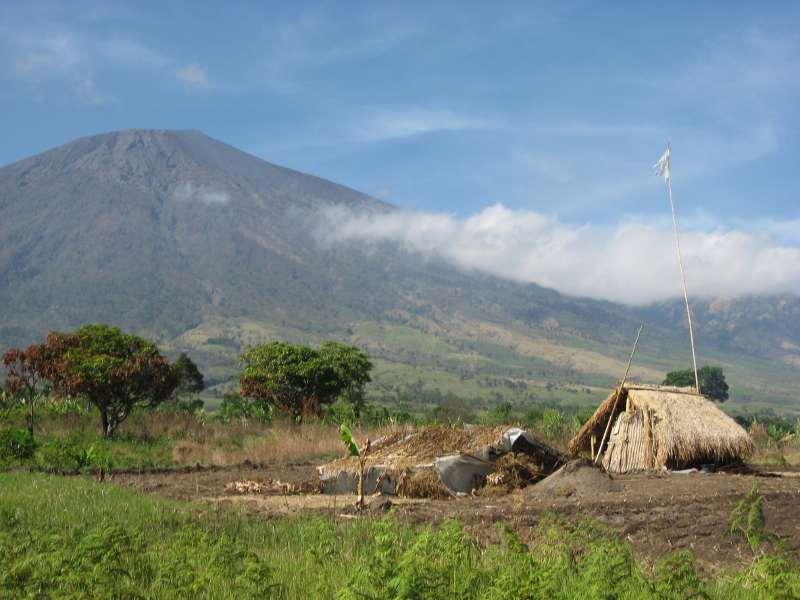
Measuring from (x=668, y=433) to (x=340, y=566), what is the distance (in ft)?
30.3

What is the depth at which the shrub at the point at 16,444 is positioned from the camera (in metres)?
15.8

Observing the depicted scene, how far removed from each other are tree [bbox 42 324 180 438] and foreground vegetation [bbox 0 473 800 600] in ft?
40.6

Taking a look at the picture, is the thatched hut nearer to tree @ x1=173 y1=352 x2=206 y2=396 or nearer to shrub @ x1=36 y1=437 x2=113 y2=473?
shrub @ x1=36 y1=437 x2=113 y2=473

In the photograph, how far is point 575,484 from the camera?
11.5 metres

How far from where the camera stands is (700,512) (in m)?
8.86

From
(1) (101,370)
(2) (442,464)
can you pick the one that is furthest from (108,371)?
(2) (442,464)

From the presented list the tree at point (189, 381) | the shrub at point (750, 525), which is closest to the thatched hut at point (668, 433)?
the shrub at point (750, 525)

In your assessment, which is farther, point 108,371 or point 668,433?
point 108,371

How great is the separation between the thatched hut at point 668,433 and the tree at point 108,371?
35.5 feet

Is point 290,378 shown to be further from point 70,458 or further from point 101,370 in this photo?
point 70,458

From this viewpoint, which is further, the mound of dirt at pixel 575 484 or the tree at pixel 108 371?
the tree at pixel 108 371

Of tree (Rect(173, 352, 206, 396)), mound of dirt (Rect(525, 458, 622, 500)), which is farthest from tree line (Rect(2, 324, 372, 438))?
tree (Rect(173, 352, 206, 396))

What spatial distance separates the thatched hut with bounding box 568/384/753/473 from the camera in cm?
1451

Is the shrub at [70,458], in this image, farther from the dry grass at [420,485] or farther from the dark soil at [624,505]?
the dry grass at [420,485]
